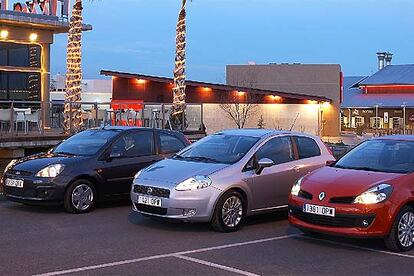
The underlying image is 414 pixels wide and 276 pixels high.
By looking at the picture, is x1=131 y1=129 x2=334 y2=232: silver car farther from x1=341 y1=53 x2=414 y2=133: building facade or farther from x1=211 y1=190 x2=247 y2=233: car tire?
x1=341 y1=53 x2=414 y2=133: building facade

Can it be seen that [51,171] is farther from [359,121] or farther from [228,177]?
[359,121]

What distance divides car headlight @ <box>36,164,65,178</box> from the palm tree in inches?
490

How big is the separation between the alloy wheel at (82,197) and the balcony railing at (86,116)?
7193 millimetres

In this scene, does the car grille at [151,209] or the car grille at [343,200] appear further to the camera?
the car grille at [151,209]

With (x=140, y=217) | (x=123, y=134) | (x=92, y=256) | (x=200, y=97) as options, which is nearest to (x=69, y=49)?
(x=123, y=134)

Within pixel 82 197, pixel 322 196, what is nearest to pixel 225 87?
pixel 82 197

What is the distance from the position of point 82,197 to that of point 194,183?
109 inches

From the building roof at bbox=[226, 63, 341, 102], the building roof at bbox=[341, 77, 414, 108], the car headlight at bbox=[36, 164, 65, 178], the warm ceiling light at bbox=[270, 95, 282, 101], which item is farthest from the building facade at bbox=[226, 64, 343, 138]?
the car headlight at bbox=[36, 164, 65, 178]

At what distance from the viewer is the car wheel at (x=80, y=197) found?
36.8ft

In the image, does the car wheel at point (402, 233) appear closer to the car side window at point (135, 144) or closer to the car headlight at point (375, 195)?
the car headlight at point (375, 195)

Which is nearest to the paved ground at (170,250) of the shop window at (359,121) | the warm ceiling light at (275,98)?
the warm ceiling light at (275,98)

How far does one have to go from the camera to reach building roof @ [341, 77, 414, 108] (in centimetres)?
5197

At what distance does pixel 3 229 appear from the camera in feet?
31.8

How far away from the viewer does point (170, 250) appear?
841 centimetres
